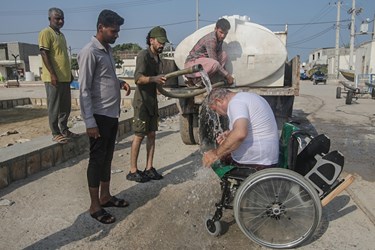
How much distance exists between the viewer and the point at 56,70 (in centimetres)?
478

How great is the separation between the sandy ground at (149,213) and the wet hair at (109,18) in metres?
1.82

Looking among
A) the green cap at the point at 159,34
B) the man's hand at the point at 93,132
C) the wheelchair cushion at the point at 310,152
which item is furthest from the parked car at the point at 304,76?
the man's hand at the point at 93,132

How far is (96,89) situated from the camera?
307 centimetres

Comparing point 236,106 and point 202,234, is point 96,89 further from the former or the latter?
point 202,234

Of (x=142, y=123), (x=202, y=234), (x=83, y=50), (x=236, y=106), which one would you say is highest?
(x=83, y=50)

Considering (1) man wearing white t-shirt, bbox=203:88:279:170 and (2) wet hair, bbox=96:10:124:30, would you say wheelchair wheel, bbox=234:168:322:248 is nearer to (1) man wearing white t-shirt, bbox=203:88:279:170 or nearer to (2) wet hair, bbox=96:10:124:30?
(1) man wearing white t-shirt, bbox=203:88:279:170

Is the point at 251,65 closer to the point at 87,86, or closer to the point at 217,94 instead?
the point at 217,94

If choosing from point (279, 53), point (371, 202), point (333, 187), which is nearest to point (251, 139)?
point (333, 187)

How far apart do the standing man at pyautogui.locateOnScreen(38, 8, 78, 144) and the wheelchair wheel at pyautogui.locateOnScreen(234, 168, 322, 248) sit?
3103 millimetres

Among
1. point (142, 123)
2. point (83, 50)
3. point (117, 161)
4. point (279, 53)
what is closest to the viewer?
point (83, 50)

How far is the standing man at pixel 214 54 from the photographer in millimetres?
5062

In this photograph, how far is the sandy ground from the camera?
2.95 metres

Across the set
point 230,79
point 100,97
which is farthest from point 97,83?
point 230,79

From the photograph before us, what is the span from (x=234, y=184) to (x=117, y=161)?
2604mm
